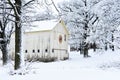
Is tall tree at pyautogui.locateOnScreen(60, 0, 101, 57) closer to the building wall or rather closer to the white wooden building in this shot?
the white wooden building

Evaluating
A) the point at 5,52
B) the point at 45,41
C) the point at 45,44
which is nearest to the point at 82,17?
the point at 45,41

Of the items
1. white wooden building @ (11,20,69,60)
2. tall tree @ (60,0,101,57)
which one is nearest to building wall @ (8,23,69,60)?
white wooden building @ (11,20,69,60)

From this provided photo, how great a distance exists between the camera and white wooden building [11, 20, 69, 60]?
3669 centimetres

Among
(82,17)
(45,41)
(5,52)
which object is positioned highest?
(82,17)

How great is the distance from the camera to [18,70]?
39.7ft

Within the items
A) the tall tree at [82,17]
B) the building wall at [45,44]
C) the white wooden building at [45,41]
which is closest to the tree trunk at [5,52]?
the white wooden building at [45,41]

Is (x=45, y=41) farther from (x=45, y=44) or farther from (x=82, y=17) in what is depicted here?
(x=82, y=17)

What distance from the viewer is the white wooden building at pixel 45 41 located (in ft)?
120

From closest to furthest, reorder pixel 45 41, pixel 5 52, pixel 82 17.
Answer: pixel 5 52 → pixel 45 41 → pixel 82 17

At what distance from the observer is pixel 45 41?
36.9m

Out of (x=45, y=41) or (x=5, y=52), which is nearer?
(x=5, y=52)

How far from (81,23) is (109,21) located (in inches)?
559

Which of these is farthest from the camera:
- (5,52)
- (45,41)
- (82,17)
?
(82,17)

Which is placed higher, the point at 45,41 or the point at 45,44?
the point at 45,41
